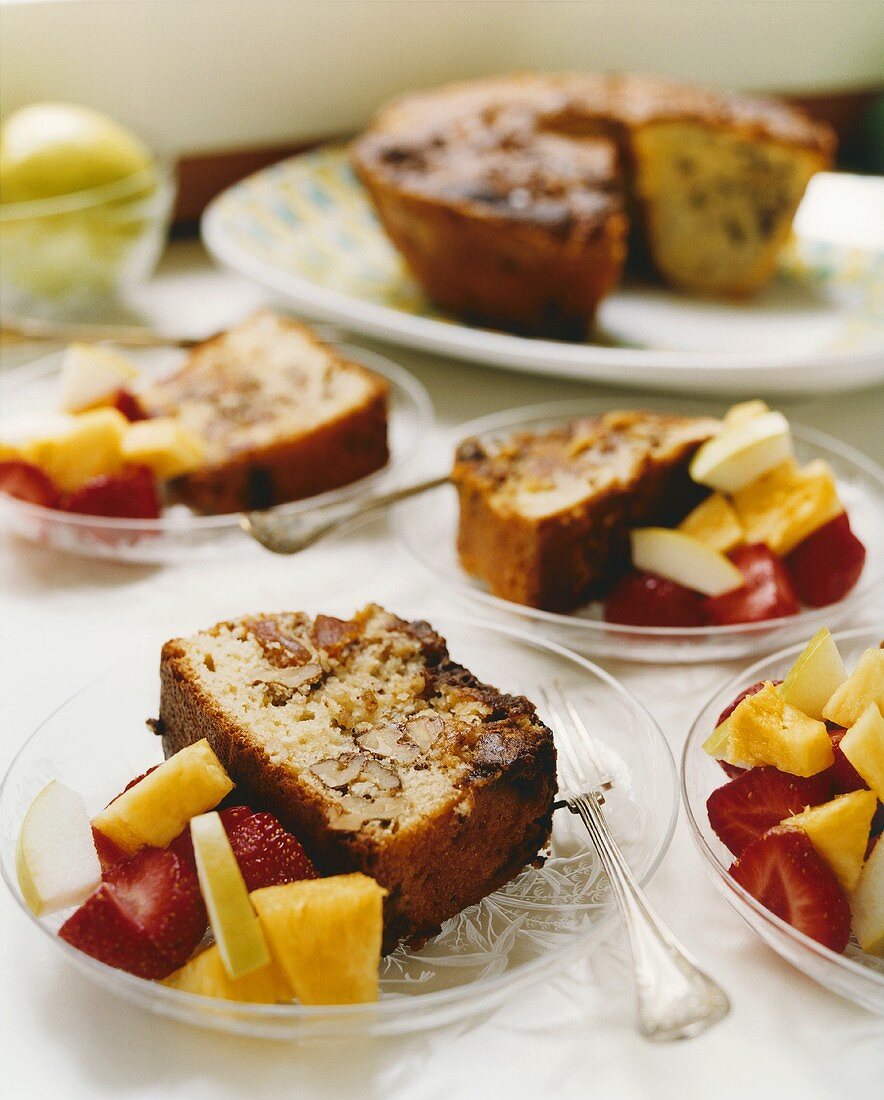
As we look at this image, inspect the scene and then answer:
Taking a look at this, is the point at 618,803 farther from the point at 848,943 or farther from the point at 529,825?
the point at 848,943

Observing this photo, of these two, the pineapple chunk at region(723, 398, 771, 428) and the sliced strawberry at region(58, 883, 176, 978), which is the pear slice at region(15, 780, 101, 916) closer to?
the sliced strawberry at region(58, 883, 176, 978)

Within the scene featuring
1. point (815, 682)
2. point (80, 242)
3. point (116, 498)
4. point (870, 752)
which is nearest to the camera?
point (870, 752)

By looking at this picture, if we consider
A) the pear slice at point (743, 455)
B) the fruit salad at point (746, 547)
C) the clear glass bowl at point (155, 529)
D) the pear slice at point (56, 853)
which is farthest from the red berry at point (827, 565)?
the pear slice at point (56, 853)

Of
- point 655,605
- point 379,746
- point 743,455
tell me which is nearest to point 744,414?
point 743,455

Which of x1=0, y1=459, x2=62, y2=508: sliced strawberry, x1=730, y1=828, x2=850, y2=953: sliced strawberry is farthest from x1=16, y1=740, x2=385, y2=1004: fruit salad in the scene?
x1=0, y1=459, x2=62, y2=508: sliced strawberry

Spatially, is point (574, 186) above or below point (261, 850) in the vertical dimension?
above

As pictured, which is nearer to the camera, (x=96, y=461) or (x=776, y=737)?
(x=776, y=737)

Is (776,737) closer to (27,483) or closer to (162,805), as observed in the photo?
(162,805)

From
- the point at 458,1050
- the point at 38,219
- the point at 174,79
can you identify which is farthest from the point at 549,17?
the point at 458,1050
